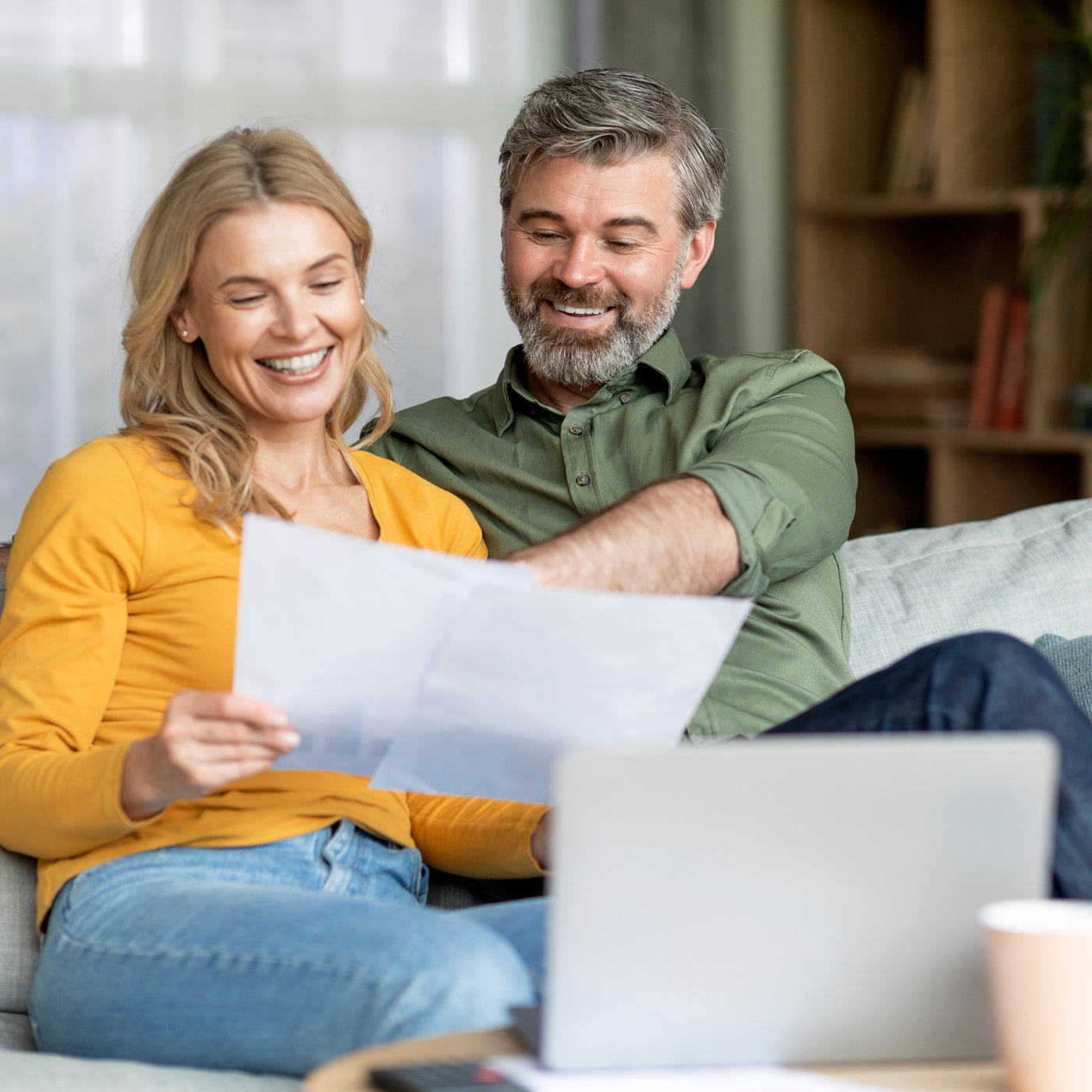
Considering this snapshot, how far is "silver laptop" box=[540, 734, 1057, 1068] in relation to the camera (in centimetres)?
73

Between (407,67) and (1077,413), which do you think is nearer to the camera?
(1077,413)

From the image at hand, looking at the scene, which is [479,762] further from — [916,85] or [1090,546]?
[916,85]

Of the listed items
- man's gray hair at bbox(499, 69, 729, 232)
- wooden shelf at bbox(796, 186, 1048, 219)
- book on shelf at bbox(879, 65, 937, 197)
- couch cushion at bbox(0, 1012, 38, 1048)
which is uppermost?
book on shelf at bbox(879, 65, 937, 197)

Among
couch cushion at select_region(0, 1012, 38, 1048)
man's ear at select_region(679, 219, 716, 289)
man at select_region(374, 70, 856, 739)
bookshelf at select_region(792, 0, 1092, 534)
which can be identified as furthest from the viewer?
bookshelf at select_region(792, 0, 1092, 534)

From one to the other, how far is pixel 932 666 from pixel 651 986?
1.26 ft

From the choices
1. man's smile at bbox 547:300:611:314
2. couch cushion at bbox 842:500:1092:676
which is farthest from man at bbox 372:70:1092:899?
couch cushion at bbox 842:500:1092:676

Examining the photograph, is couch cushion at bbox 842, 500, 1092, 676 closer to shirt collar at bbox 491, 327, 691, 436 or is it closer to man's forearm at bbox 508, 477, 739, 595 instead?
shirt collar at bbox 491, 327, 691, 436

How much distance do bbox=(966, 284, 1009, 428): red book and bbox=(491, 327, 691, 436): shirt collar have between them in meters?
1.70

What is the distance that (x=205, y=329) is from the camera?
1.33 meters

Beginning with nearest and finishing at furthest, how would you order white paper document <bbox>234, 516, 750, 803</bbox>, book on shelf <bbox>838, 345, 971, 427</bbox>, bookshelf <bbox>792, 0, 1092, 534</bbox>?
white paper document <bbox>234, 516, 750, 803</bbox> → bookshelf <bbox>792, 0, 1092, 534</bbox> → book on shelf <bbox>838, 345, 971, 427</bbox>

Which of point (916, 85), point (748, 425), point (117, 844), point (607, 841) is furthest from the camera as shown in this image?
point (916, 85)

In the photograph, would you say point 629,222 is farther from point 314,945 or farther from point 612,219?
point 314,945

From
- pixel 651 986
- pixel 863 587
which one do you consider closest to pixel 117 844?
pixel 651 986

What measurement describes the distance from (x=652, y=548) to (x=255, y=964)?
0.46 meters
